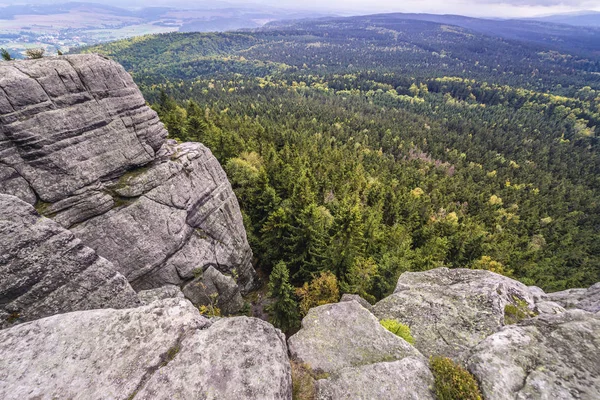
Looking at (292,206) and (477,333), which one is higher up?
(477,333)

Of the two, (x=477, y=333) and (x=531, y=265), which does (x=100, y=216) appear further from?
(x=531, y=265)

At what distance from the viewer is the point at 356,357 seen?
1576 cm

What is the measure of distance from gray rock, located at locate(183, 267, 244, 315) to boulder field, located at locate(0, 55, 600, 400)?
0.91 ft

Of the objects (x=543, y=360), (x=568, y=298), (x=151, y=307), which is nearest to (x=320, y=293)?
(x=151, y=307)

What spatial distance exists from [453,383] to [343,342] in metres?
6.03

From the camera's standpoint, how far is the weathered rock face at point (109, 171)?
810 inches

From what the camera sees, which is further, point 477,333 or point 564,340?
point 477,333

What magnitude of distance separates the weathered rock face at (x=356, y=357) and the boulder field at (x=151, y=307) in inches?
3.2

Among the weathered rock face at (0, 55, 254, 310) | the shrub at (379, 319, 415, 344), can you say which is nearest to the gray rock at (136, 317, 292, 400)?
the shrub at (379, 319, 415, 344)

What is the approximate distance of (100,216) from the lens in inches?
955

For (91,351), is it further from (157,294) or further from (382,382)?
(382,382)

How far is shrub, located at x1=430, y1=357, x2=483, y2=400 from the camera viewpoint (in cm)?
1227

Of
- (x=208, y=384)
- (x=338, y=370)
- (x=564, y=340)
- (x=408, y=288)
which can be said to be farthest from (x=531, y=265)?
(x=208, y=384)

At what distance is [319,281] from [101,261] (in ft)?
74.2
